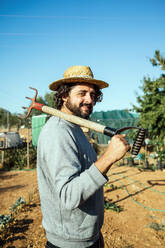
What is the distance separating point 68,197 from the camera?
1105 mm

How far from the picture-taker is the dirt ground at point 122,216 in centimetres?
367

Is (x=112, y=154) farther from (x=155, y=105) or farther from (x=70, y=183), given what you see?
(x=155, y=105)

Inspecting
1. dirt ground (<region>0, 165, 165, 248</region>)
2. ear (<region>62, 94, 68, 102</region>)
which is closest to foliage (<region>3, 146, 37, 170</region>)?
dirt ground (<region>0, 165, 165, 248</region>)

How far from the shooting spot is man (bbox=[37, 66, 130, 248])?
1.12 meters

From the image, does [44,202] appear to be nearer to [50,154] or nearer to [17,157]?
[50,154]

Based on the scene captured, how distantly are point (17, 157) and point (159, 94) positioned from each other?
365 inches

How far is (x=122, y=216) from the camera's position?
468cm

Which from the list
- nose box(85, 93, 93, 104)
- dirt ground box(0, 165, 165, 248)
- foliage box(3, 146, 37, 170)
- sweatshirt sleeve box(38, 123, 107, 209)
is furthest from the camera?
foliage box(3, 146, 37, 170)

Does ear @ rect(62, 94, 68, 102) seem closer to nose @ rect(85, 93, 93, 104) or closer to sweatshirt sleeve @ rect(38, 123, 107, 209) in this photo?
nose @ rect(85, 93, 93, 104)

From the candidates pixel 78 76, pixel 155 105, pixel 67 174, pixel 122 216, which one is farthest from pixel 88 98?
pixel 155 105

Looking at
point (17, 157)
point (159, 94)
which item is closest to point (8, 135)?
point (17, 157)

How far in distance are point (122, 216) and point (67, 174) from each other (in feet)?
14.0

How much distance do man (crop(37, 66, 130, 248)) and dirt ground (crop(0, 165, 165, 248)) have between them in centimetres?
267

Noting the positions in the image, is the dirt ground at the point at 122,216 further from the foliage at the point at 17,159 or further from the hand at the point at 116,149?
the foliage at the point at 17,159
